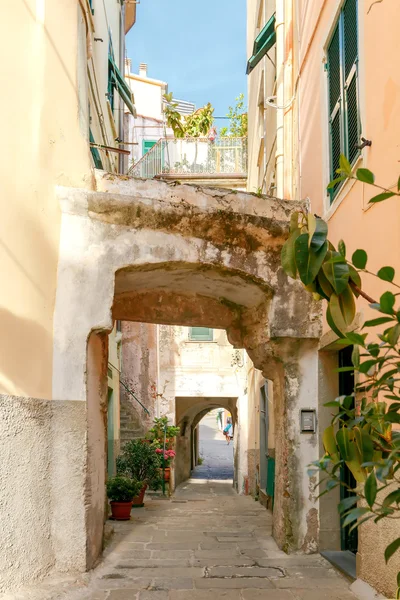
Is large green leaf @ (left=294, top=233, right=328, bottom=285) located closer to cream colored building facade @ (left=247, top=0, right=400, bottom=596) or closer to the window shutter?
cream colored building facade @ (left=247, top=0, right=400, bottom=596)

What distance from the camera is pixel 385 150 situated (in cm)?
509

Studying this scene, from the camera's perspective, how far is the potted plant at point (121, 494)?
9.42 m

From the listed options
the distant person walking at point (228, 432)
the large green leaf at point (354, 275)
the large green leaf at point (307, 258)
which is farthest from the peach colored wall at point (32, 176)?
the distant person walking at point (228, 432)

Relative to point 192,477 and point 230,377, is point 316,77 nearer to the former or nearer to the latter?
point 230,377

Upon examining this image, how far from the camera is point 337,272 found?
265 cm

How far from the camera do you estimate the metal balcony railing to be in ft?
68.3

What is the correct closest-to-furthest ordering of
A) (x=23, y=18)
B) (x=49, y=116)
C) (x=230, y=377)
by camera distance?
1. (x=23, y=18)
2. (x=49, y=116)
3. (x=230, y=377)

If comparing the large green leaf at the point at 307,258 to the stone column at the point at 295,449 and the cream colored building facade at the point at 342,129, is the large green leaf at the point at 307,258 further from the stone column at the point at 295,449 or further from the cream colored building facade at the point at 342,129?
the stone column at the point at 295,449

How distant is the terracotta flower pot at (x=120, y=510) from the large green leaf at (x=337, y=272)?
25.2ft

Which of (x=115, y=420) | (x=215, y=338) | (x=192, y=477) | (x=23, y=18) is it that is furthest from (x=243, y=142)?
(x=23, y=18)

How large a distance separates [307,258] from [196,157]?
18602mm

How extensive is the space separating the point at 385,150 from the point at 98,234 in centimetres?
288

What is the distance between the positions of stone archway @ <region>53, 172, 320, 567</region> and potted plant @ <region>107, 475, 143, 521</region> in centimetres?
236

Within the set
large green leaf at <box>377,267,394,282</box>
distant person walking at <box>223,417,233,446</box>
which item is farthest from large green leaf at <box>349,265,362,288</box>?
distant person walking at <box>223,417,233,446</box>
